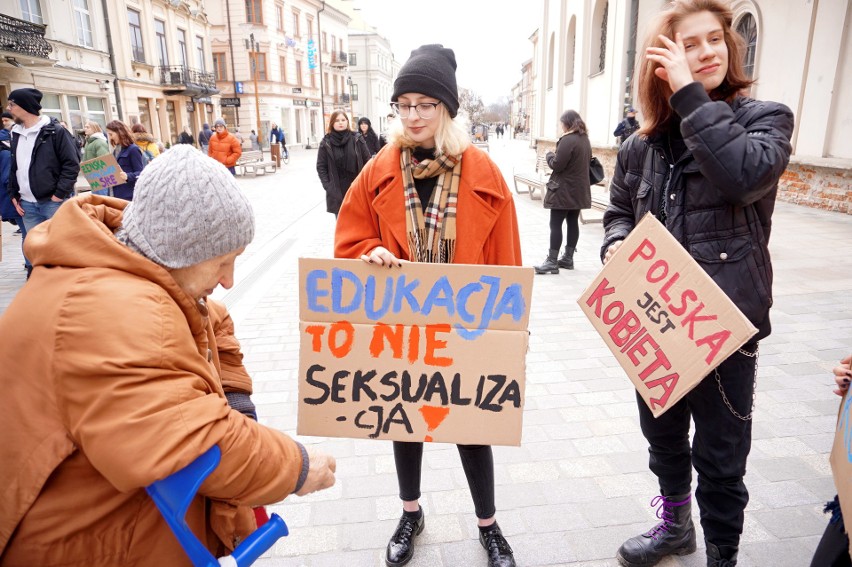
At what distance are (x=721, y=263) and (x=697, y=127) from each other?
453 millimetres

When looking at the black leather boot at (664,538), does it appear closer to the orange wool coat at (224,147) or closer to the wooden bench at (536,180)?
the wooden bench at (536,180)

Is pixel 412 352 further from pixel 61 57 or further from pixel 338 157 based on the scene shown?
pixel 61 57

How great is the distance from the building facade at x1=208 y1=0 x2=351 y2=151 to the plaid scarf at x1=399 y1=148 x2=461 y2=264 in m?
37.3

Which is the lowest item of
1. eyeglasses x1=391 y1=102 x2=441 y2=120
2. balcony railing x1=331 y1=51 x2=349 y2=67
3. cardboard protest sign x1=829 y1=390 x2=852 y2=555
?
cardboard protest sign x1=829 y1=390 x2=852 y2=555

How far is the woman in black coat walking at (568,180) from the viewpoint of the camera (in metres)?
6.72

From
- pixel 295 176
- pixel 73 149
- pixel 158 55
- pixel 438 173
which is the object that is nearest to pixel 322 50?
pixel 158 55

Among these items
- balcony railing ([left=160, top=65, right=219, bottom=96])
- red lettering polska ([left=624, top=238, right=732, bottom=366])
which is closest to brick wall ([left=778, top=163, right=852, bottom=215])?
red lettering polska ([left=624, top=238, right=732, bottom=366])

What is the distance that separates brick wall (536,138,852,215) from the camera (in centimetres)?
955

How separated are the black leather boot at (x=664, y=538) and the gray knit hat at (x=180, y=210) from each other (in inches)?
80.3

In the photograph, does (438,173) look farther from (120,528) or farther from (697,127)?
(120,528)

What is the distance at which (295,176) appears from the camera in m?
20.7

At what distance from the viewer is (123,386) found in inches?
40.6

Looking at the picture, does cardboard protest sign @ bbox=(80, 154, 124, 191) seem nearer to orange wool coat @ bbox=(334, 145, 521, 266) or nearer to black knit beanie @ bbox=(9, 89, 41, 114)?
black knit beanie @ bbox=(9, 89, 41, 114)

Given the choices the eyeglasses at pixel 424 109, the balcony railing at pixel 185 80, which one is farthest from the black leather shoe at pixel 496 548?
the balcony railing at pixel 185 80
